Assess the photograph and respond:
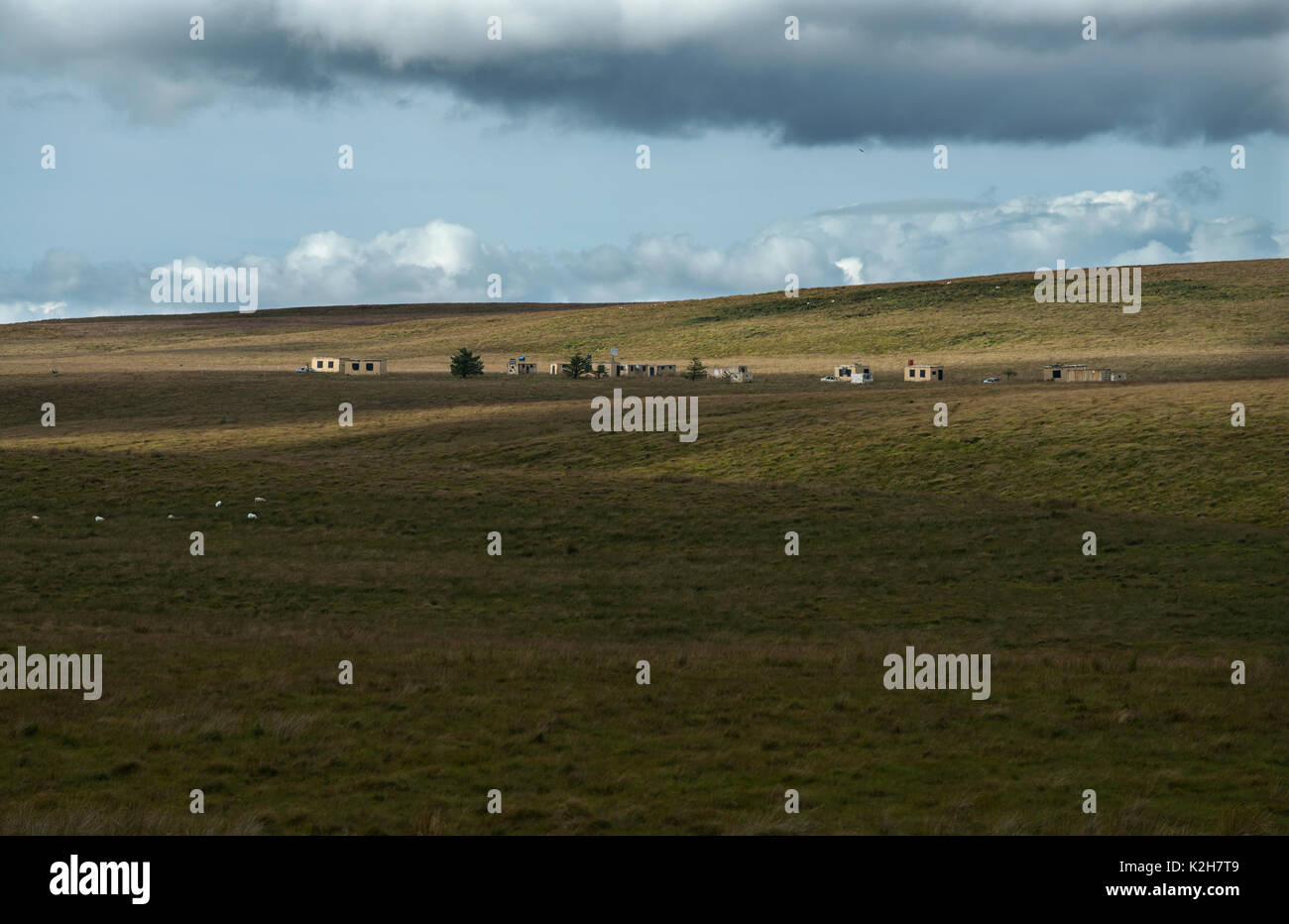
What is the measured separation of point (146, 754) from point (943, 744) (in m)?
11.6

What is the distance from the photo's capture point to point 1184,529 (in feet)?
137

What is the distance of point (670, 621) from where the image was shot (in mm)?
30234

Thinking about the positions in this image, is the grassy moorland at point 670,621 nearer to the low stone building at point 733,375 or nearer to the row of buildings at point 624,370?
the low stone building at point 733,375

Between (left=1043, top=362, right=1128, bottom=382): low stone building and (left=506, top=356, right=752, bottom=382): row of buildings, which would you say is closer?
(left=1043, top=362, right=1128, bottom=382): low stone building

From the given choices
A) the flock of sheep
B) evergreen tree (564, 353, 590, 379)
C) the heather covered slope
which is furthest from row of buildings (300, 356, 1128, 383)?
the flock of sheep

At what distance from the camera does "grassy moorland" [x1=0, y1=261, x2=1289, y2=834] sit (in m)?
15.3

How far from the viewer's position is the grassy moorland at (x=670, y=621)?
15.3 m

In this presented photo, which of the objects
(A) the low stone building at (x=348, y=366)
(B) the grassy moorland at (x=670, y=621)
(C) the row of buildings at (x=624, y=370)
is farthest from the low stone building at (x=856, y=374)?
(A) the low stone building at (x=348, y=366)

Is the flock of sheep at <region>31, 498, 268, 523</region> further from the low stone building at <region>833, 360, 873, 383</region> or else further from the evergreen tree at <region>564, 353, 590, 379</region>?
the evergreen tree at <region>564, 353, 590, 379</region>

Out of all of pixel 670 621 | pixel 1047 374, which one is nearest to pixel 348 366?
pixel 1047 374

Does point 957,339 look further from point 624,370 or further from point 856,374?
point 624,370

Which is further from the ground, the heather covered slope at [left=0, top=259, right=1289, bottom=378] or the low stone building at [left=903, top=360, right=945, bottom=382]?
the heather covered slope at [left=0, top=259, right=1289, bottom=378]

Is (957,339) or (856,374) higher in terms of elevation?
(957,339)
